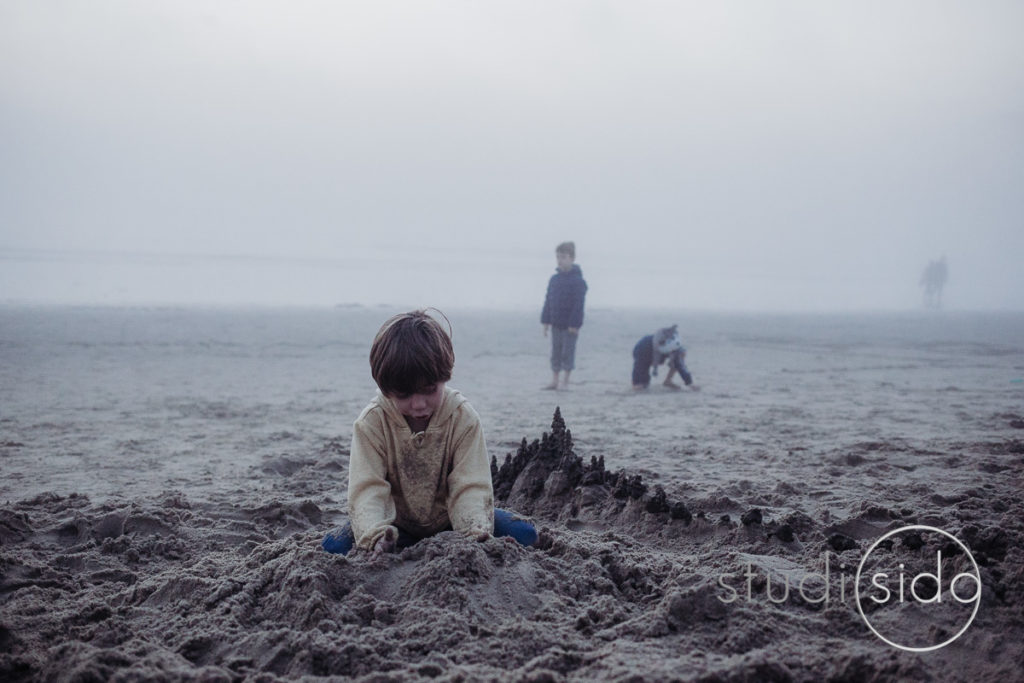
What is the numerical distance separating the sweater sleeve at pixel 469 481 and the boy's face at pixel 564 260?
301 inches

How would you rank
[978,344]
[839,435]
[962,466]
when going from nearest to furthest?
→ [962,466] < [839,435] < [978,344]

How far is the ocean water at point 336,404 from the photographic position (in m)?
5.80

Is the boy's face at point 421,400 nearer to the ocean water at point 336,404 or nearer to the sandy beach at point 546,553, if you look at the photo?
the sandy beach at point 546,553

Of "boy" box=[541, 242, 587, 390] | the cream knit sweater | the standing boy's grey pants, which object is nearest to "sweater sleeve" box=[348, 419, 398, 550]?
the cream knit sweater

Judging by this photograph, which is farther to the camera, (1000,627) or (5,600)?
(5,600)

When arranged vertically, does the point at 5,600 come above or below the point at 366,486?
below

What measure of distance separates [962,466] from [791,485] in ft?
4.49

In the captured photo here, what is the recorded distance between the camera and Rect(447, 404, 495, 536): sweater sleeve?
3146 millimetres

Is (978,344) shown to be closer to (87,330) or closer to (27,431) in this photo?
(27,431)

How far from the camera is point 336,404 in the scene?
9.37 m

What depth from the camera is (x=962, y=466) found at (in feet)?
16.8

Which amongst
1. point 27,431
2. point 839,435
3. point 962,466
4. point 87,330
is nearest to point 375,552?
point 962,466

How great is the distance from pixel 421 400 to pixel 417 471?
43 cm

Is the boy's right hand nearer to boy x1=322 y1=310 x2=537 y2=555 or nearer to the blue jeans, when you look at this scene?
boy x1=322 y1=310 x2=537 y2=555
